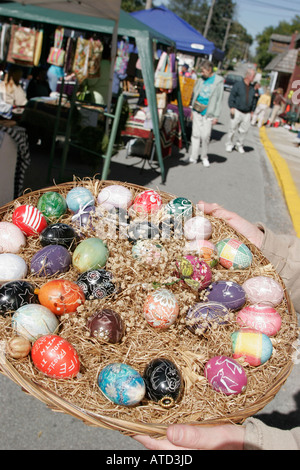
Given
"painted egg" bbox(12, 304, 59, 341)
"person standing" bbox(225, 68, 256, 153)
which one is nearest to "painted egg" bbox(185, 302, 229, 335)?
"painted egg" bbox(12, 304, 59, 341)

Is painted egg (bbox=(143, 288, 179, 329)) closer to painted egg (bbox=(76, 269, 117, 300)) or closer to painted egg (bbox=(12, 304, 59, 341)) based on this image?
painted egg (bbox=(76, 269, 117, 300))

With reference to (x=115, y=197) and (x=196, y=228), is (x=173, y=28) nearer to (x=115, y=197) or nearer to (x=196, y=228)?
(x=115, y=197)

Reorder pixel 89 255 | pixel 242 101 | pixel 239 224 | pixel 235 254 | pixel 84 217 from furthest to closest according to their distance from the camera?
pixel 242 101
pixel 239 224
pixel 84 217
pixel 235 254
pixel 89 255

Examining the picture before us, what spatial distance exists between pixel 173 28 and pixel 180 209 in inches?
472

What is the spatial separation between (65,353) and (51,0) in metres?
5.65

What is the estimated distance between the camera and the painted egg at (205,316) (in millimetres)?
1747

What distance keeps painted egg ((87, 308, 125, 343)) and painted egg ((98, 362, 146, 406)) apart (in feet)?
0.49

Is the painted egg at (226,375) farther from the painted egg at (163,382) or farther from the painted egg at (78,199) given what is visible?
the painted egg at (78,199)

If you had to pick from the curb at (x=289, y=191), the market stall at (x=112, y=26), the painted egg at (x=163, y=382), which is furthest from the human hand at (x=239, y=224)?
the market stall at (x=112, y=26)

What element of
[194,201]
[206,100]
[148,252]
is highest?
[206,100]

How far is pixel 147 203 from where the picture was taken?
7.77ft

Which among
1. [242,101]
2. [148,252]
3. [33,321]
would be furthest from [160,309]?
[242,101]

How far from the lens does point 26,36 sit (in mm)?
6770
